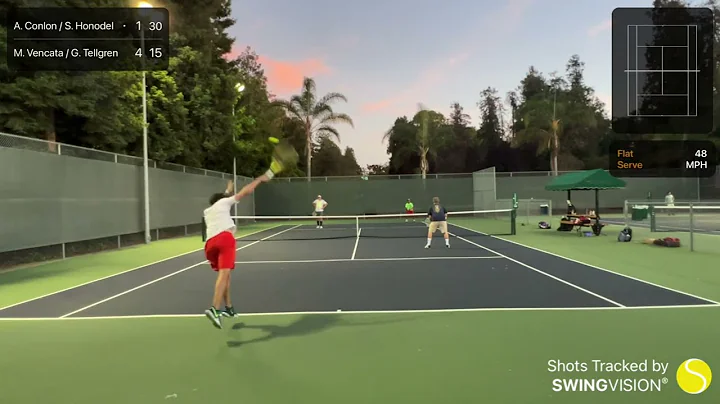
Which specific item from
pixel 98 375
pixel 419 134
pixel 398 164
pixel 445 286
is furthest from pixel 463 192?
pixel 98 375

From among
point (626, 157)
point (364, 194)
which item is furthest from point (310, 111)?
point (626, 157)

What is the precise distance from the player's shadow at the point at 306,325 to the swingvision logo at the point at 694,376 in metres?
2.91

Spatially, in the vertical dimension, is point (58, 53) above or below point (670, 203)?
above

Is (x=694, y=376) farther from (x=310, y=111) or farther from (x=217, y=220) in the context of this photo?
(x=310, y=111)

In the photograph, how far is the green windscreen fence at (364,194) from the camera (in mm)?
37344

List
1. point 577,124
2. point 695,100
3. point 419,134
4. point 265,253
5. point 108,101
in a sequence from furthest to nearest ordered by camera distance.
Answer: point 577,124
point 419,134
point 108,101
point 265,253
point 695,100

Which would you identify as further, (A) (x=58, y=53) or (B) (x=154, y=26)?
(B) (x=154, y=26)

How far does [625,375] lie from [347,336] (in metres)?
2.70

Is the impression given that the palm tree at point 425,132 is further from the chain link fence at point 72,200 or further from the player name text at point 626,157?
the player name text at point 626,157

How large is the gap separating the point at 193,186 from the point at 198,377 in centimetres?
2047

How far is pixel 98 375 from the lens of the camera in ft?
14.7

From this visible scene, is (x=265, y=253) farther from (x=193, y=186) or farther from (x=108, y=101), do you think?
(x=193, y=186)
